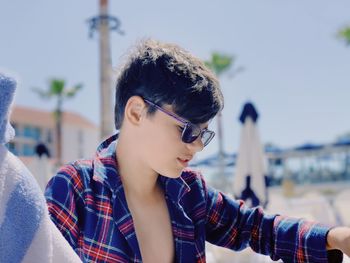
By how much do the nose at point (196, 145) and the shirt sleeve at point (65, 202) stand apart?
36 cm

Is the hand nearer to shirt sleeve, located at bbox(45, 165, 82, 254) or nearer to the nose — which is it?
the nose

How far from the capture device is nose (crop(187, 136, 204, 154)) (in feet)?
5.05

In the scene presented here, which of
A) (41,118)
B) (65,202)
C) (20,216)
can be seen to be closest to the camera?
(20,216)

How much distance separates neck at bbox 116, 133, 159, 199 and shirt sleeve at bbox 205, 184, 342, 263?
25cm

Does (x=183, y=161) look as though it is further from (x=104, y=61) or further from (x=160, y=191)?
(x=104, y=61)

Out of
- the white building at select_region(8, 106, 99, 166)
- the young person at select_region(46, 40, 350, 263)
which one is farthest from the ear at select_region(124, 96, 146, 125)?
the white building at select_region(8, 106, 99, 166)

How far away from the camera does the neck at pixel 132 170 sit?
1.61 meters

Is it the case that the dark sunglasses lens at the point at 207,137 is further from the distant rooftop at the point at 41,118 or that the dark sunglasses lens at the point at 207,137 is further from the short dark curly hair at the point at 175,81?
the distant rooftop at the point at 41,118

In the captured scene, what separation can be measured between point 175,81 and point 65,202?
492mm

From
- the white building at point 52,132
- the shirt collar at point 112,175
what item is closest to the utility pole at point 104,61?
the shirt collar at point 112,175

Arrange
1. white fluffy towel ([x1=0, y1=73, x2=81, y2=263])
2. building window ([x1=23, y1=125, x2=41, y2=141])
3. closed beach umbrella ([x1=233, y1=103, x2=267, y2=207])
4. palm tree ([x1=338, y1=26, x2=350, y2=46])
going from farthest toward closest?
building window ([x1=23, y1=125, x2=41, y2=141]), palm tree ([x1=338, y1=26, x2=350, y2=46]), closed beach umbrella ([x1=233, y1=103, x2=267, y2=207]), white fluffy towel ([x1=0, y1=73, x2=81, y2=263])

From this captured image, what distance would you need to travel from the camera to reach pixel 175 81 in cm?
152

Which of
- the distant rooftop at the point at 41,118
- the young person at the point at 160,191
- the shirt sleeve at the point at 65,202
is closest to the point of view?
the shirt sleeve at the point at 65,202

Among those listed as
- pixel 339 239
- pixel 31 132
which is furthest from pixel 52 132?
pixel 339 239
